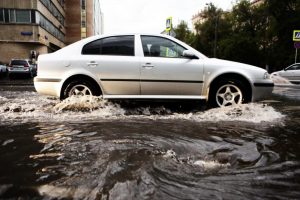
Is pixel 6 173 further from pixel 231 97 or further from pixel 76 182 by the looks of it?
pixel 231 97

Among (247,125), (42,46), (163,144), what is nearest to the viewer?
(163,144)

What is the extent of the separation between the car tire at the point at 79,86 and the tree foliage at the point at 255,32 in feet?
123

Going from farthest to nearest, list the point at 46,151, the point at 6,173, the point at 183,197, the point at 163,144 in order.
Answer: the point at 163,144 < the point at 46,151 < the point at 6,173 < the point at 183,197

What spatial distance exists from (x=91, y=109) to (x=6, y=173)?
3.54m

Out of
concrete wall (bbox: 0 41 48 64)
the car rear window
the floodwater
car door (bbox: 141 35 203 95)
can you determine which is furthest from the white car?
concrete wall (bbox: 0 41 48 64)

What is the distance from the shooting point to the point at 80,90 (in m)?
6.96

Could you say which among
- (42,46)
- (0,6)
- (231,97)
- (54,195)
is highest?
(0,6)

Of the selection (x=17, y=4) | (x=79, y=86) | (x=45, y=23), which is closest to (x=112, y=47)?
(x=79, y=86)

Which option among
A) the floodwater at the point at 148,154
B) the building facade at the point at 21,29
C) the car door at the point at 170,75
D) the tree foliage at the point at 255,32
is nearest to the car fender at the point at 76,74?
the floodwater at the point at 148,154

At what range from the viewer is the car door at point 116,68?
6.86 meters

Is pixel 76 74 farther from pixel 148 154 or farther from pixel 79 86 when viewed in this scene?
pixel 148 154

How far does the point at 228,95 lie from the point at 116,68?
84.8 inches

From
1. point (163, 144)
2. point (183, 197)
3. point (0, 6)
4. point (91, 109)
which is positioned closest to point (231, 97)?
point (91, 109)

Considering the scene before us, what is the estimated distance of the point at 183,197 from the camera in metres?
2.75
